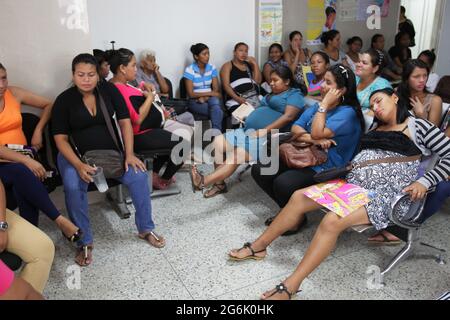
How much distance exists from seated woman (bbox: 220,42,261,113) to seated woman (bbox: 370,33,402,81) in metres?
2.08

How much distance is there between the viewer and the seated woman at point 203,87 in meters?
4.38

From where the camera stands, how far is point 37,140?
264cm

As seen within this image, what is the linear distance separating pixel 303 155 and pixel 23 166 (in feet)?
5.62

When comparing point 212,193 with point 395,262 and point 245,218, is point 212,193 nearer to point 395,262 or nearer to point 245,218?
point 245,218

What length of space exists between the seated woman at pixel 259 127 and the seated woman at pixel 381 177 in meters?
0.75

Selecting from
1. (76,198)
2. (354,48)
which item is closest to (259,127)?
(76,198)

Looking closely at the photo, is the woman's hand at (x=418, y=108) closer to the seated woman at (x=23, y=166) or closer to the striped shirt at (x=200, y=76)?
the seated woman at (x=23, y=166)

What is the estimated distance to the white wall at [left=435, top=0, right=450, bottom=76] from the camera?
5840 mm

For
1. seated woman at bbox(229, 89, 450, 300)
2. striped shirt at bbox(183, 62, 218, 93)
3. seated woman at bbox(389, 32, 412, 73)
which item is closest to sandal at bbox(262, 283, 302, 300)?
seated woman at bbox(229, 89, 450, 300)

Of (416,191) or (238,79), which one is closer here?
(416,191)

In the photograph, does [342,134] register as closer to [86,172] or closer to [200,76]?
[86,172]

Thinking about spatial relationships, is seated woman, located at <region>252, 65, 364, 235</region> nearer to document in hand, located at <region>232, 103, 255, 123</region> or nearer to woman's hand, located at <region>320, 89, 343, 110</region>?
woman's hand, located at <region>320, 89, 343, 110</region>

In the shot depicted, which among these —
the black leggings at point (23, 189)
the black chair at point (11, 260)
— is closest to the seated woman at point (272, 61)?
the black leggings at point (23, 189)
